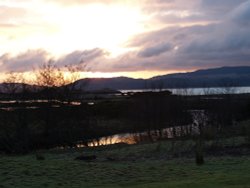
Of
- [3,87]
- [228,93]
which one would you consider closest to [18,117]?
[3,87]

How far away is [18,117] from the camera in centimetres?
4738

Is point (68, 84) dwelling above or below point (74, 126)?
above

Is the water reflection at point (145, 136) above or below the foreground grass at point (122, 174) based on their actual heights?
below

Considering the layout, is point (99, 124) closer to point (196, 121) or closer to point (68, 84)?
point (68, 84)

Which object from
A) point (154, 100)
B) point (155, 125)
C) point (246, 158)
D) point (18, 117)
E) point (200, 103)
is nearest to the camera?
point (246, 158)

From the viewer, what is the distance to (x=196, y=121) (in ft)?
193

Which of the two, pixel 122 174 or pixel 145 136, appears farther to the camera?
pixel 145 136

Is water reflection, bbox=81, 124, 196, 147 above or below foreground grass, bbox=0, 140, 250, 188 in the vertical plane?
below

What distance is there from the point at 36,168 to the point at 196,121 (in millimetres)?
38976

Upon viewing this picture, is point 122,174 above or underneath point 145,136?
above

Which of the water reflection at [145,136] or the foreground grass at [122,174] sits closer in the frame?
the foreground grass at [122,174]

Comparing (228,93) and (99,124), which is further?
(228,93)

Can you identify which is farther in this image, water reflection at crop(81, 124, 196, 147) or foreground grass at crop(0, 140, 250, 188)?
water reflection at crop(81, 124, 196, 147)

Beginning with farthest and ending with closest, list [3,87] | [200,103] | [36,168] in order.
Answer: [200,103] < [3,87] < [36,168]
